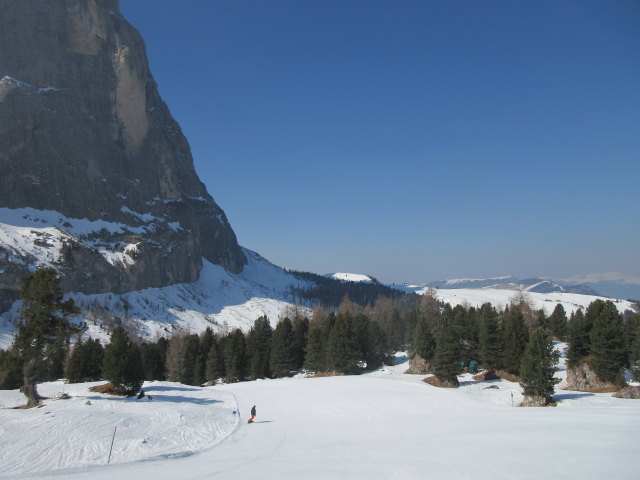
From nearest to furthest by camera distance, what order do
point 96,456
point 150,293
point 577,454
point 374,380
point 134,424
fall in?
point 577,454, point 96,456, point 134,424, point 374,380, point 150,293

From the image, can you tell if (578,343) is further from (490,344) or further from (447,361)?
(447,361)

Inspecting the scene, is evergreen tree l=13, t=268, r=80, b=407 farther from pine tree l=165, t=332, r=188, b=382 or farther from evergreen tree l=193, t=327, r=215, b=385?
pine tree l=165, t=332, r=188, b=382

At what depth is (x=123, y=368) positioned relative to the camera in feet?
109

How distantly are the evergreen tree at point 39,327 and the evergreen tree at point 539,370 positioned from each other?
35.5 meters

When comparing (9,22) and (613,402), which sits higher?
(9,22)

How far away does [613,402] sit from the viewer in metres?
31.7

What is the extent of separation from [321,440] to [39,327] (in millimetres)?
21038

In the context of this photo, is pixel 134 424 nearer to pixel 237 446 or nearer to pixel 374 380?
pixel 237 446

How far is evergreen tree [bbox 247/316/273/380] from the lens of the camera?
2465 inches

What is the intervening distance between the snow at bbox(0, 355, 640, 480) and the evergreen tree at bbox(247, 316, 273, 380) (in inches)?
A: 1147

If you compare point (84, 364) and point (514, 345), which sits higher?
point (514, 345)

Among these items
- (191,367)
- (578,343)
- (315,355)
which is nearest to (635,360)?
(578,343)

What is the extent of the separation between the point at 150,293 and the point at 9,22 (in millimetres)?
138087

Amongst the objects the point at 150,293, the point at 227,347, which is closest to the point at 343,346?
the point at 227,347
